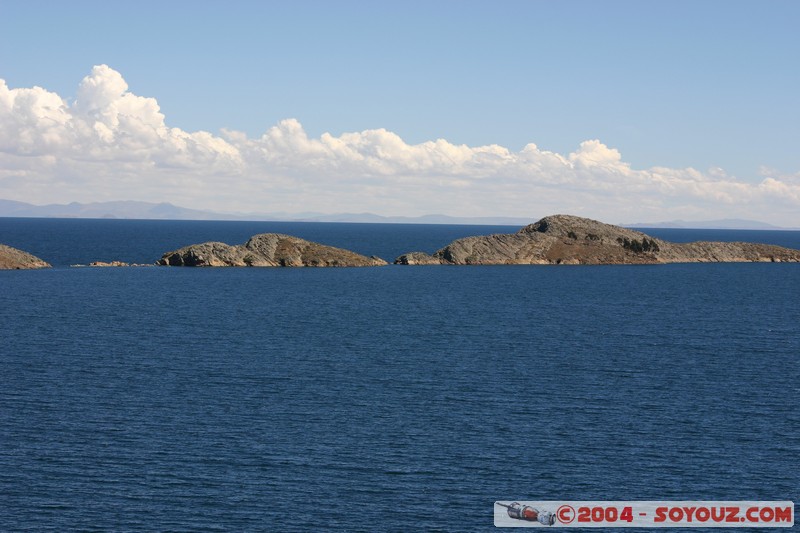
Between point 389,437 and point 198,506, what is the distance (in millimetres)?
14393

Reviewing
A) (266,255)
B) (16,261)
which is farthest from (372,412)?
(266,255)

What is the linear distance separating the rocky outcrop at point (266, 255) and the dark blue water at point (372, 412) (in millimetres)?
63970

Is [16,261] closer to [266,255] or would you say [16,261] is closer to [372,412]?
[266,255]

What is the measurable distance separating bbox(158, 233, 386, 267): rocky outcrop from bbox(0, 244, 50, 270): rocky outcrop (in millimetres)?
25254

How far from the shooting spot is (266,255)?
186m

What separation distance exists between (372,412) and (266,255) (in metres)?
129

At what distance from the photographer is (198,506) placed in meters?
42.8

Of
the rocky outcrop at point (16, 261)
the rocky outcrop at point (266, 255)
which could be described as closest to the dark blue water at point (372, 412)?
the rocky outcrop at point (16, 261)

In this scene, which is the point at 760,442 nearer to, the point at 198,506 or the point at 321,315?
the point at 198,506

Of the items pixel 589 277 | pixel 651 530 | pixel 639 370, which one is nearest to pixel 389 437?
pixel 651 530

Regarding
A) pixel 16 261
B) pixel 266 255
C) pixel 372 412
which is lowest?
pixel 372 412

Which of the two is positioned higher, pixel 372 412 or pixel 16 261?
pixel 16 261

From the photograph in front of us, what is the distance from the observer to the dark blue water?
145 ft

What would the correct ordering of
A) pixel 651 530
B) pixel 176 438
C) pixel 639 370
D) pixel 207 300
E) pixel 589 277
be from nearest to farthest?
1. pixel 651 530
2. pixel 176 438
3. pixel 639 370
4. pixel 207 300
5. pixel 589 277
